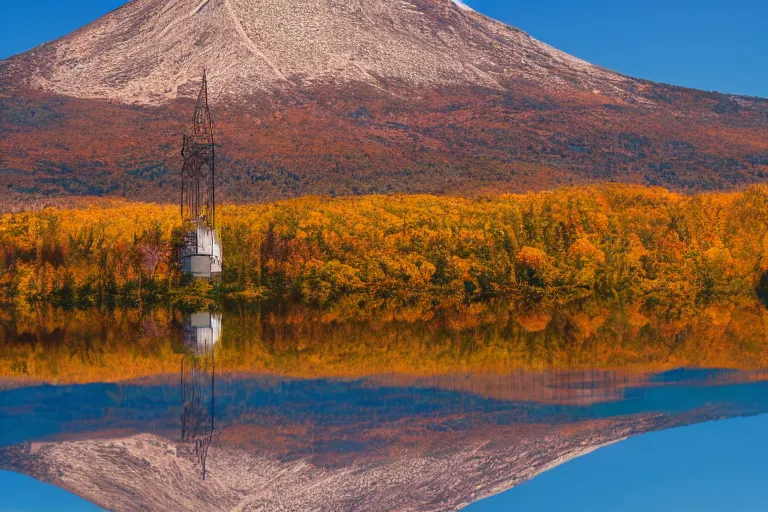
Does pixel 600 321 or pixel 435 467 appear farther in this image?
pixel 600 321

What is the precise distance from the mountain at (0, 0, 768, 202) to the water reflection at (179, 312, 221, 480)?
90.8ft

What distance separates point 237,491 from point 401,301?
2577 centimetres

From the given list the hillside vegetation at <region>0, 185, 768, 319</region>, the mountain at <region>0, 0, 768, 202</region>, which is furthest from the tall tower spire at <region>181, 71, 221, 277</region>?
the mountain at <region>0, 0, 768, 202</region>

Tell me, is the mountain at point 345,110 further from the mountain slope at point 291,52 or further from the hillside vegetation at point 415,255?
the hillside vegetation at point 415,255

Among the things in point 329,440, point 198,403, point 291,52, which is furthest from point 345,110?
point 329,440

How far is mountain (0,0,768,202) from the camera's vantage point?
2167 inches

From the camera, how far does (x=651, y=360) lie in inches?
842

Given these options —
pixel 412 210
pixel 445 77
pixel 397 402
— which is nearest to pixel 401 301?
pixel 412 210

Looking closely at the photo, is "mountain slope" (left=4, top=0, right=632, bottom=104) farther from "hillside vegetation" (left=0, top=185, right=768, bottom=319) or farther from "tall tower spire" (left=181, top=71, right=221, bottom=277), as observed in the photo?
"hillside vegetation" (left=0, top=185, right=768, bottom=319)

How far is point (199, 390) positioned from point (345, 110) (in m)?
47.7

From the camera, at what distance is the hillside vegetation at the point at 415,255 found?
40.1m

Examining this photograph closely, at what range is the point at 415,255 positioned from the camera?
43625 millimetres

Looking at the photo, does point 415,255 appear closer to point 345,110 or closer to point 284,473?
point 345,110

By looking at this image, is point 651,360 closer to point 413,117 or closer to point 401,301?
point 401,301
